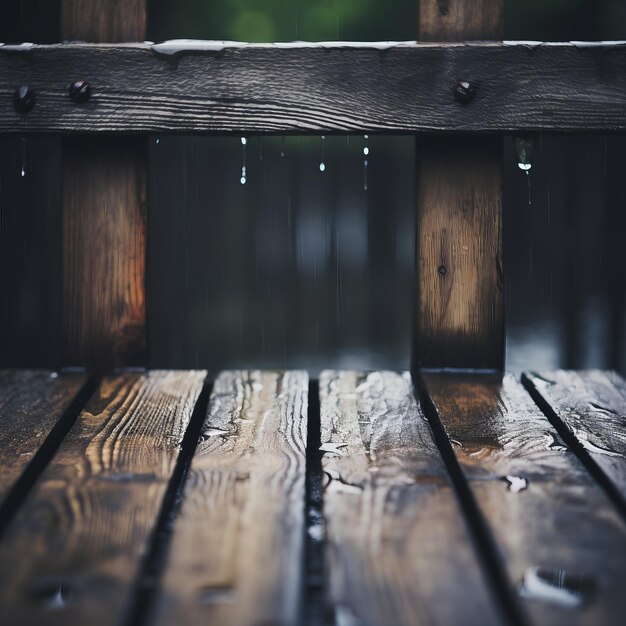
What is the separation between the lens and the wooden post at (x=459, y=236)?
6.42 ft

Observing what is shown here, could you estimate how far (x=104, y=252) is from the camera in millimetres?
2037

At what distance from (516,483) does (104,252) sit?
1.17 m

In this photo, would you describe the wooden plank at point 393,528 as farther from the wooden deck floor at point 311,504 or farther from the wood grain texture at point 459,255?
the wood grain texture at point 459,255

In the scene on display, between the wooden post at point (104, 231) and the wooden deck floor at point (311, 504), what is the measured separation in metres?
0.18

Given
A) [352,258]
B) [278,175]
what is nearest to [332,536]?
[278,175]

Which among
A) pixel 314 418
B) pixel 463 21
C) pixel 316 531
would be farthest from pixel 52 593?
pixel 463 21

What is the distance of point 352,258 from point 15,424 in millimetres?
5938

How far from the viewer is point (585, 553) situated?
42.8 inches

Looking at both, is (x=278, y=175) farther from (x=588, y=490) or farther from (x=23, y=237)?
(x=588, y=490)

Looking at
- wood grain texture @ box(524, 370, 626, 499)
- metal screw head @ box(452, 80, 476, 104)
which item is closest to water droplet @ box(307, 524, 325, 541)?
wood grain texture @ box(524, 370, 626, 499)

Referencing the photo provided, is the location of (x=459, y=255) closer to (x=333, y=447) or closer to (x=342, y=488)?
(x=333, y=447)

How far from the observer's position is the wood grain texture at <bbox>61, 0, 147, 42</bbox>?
197 centimetres

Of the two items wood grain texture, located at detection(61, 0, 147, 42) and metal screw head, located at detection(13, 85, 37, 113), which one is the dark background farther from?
metal screw head, located at detection(13, 85, 37, 113)

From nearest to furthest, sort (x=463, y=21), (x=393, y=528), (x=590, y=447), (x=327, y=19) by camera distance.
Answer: (x=393, y=528)
(x=590, y=447)
(x=463, y=21)
(x=327, y=19)
